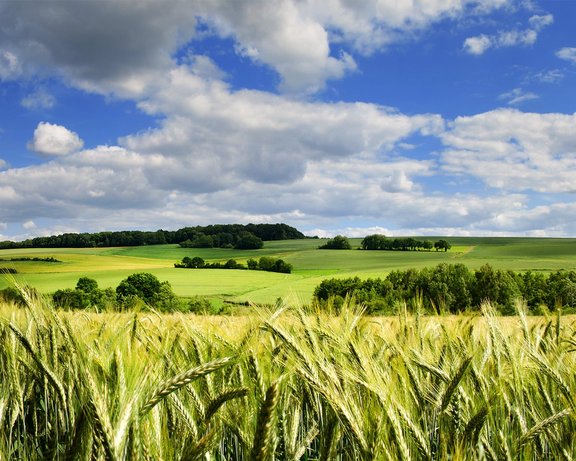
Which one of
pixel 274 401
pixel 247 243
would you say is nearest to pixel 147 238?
pixel 247 243

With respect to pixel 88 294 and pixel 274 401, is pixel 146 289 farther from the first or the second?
pixel 274 401

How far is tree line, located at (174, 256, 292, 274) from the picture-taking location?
68.9m

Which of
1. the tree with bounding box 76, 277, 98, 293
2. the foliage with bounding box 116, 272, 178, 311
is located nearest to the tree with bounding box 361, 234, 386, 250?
the foliage with bounding box 116, 272, 178, 311

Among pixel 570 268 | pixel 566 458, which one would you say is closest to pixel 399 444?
pixel 566 458

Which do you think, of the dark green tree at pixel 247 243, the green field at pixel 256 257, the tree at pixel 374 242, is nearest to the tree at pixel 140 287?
the green field at pixel 256 257

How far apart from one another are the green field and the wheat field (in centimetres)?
4424

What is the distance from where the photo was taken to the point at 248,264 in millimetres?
70750

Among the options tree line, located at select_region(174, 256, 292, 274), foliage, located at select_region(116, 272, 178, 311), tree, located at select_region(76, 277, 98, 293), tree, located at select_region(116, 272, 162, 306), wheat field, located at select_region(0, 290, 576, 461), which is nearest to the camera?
wheat field, located at select_region(0, 290, 576, 461)

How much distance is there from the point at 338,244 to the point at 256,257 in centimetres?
1786

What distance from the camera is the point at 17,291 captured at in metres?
3.04

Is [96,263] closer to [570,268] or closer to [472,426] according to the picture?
[570,268]

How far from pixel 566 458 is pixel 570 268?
6563cm

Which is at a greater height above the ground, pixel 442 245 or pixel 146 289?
pixel 442 245

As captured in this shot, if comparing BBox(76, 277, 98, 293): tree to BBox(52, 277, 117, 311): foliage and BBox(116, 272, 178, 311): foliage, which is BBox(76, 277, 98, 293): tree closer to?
BBox(52, 277, 117, 311): foliage
